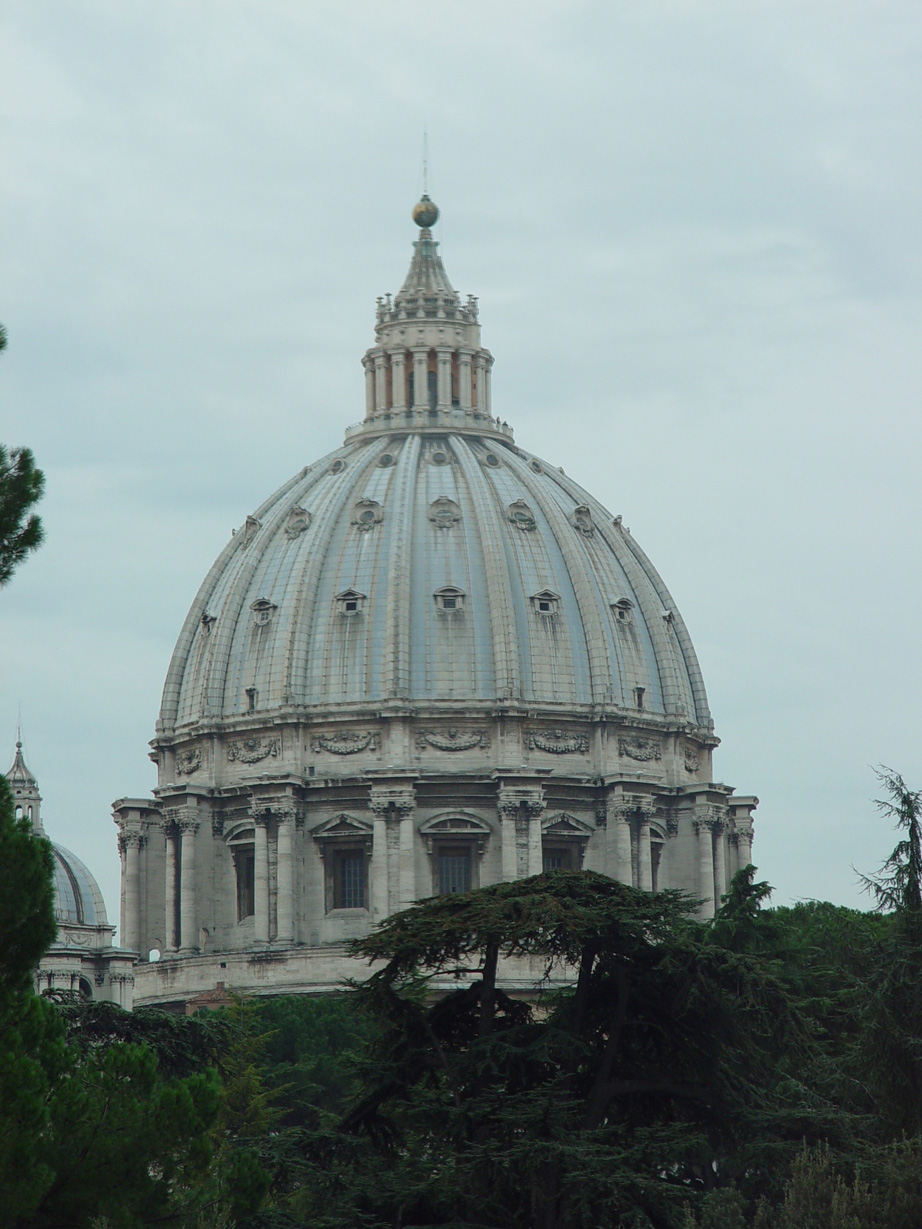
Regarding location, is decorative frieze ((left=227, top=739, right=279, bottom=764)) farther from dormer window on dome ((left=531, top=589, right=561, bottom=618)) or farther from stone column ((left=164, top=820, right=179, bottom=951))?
dormer window on dome ((left=531, top=589, right=561, bottom=618))

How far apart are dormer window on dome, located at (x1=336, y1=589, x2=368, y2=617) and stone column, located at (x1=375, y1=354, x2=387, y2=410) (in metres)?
11.8

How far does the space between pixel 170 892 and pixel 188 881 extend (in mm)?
1499

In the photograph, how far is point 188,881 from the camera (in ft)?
328

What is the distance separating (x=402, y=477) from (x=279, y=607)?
7.63 meters

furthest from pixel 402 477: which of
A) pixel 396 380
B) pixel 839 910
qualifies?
pixel 839 910

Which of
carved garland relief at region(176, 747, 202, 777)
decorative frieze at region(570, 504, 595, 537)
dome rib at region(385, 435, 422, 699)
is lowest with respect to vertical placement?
carved garland relief at region(176, 747, 202, 777)

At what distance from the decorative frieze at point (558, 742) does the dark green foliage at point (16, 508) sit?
70.9 metres

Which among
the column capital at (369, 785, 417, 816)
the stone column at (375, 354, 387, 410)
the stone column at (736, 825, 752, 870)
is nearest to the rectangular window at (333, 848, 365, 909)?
the column capital at (369, 785, 417, 816)

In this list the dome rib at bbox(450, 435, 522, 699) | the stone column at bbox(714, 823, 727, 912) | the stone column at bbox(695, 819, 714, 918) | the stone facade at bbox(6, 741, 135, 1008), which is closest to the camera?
the stone facade at bbox(6, 741, 135, 1008)

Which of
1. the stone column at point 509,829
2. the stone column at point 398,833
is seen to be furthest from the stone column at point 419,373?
the stone column at point 509,829

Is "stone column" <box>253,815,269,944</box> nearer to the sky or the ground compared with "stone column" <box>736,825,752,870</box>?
nearer to the ground

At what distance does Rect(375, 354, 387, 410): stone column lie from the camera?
A: 4291 inches

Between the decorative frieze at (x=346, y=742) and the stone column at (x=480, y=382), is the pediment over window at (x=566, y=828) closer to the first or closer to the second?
the decorative frieze at (x=346, y=742)

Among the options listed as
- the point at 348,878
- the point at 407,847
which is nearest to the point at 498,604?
the point at 407,847
